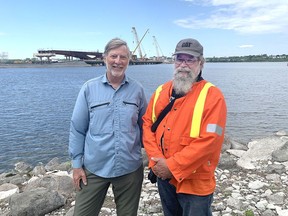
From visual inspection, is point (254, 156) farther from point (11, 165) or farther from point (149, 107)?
point (11, 165)

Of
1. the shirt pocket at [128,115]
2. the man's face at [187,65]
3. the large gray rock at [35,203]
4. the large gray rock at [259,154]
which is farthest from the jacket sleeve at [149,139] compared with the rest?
the large gray rock at [259,154]

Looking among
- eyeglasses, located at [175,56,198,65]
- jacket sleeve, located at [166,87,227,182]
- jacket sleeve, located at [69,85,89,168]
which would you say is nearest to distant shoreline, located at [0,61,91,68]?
jacket sleeve, located at [69,85,89,168]

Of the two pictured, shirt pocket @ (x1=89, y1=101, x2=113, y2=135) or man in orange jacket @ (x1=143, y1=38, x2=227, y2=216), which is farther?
shirt pocket @ (x1=89, y1=101, x2=113, y2=135)

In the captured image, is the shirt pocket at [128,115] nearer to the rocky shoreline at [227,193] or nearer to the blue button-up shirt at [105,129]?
the blue button-up shirt at [105,129]

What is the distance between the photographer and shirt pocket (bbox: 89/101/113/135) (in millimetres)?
3471

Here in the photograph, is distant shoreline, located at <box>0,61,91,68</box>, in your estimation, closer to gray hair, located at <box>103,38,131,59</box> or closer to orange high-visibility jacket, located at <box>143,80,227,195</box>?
gray hair, located at <box>103,38,131,59</box>

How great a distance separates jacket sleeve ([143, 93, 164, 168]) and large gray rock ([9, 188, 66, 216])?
270 cm

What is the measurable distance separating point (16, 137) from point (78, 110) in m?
13.4

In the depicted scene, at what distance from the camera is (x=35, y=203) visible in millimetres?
5105

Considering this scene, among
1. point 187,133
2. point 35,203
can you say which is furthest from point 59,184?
point 187,133

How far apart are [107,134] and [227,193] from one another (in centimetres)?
335

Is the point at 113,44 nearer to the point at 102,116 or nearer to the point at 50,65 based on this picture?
the point at 102,116

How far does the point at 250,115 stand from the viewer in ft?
68.9

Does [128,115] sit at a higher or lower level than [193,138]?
higher
